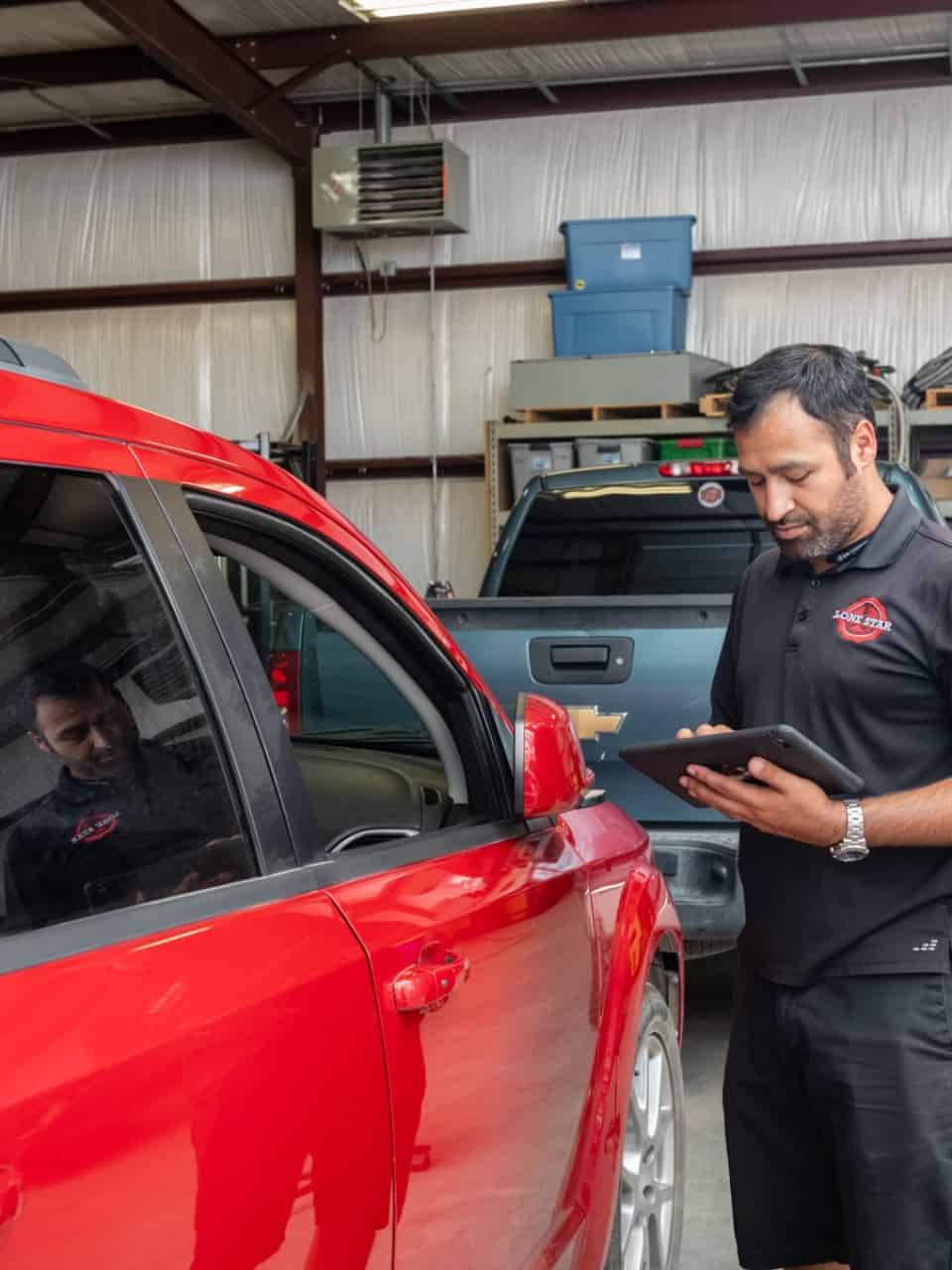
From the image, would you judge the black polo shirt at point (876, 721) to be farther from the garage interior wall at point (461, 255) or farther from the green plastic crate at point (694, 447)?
the garage interior wall at point (461, 255)

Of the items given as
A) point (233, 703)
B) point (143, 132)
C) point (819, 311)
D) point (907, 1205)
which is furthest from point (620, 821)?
point (143, 132)

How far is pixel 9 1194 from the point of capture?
1.31 m

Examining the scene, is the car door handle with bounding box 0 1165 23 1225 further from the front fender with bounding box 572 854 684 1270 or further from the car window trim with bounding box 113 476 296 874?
the front fender with bounding box 572 854 684 1270

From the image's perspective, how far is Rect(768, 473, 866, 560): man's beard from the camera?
8.90 feet

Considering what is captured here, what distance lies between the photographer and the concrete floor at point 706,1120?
4039 millimetres

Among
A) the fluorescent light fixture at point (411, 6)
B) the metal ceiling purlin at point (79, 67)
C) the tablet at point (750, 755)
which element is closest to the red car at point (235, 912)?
the tablet at point (750, 755)

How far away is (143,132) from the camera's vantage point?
14.7 meters

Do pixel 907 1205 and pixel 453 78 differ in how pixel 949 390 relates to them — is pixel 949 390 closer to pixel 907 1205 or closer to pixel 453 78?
pixel 453 78

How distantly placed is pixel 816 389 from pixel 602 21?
379 inches

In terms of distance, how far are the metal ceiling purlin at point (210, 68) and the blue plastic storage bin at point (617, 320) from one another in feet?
8.98

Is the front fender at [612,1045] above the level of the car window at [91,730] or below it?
below

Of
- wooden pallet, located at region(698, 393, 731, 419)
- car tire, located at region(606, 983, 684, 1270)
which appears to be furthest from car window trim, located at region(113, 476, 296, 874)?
wooden pallet, located at region(698, 393, 731, 419)

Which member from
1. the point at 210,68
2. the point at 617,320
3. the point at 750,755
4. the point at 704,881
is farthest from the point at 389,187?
the point at 750,755

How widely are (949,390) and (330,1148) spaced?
34.4 ft
